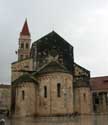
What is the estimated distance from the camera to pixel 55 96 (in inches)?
1379

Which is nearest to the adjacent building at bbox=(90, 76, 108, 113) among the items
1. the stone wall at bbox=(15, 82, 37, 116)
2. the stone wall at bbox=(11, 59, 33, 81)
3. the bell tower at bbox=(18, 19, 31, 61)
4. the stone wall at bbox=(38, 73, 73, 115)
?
the stone wall at bbox=(38, 73, 73, 115)

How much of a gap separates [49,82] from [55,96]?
1.88 m

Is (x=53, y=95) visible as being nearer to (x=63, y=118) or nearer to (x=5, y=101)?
(x=63, y=118)

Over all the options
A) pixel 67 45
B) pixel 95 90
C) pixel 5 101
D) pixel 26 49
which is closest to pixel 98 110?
pixel 95 90

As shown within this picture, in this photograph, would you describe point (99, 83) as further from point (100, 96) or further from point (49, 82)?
point (49, 82)

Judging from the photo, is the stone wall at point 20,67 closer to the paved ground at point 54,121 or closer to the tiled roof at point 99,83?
the paved ground at point 54,121

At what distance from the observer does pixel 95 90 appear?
4938 centimetres

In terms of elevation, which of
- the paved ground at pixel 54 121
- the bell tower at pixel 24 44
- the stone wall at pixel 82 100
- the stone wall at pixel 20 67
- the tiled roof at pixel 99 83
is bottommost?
the paved ground at pixel 54 121

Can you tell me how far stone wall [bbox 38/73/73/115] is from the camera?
34.8 m

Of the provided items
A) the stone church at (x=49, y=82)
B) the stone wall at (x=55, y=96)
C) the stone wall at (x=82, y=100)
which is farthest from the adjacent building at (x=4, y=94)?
the stone wall at (x=55, y=96)

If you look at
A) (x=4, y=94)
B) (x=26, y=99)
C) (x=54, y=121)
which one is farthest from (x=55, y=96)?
(x=4, y=94)

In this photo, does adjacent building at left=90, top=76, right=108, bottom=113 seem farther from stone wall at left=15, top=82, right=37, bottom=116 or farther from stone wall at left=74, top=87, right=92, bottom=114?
stone wall at left=15, top=82, right=37, bottom=116

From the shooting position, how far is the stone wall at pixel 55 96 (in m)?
34.8

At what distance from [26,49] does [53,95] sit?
33352mm
